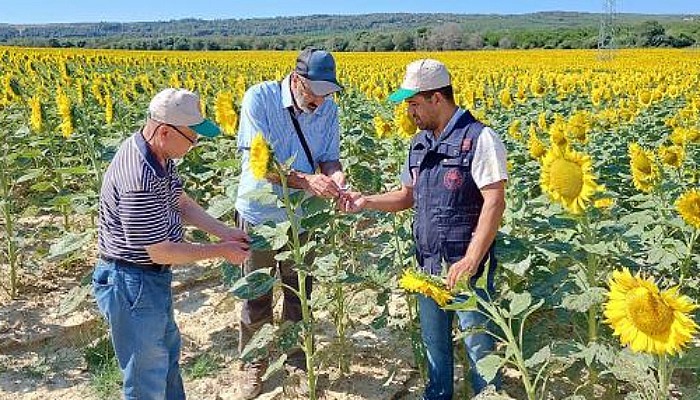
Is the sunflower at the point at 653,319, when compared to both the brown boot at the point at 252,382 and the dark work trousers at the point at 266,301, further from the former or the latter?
the brown boot at the point at 252,382

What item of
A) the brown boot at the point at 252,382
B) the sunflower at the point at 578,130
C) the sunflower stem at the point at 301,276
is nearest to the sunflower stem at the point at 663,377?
the sunflower stem at the point at 301,276

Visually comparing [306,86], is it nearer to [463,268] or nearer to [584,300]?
[463,268]

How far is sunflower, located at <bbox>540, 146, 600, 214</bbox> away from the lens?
2.67m

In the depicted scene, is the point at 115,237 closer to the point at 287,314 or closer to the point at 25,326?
the point at 287,314

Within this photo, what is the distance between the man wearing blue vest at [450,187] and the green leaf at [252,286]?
567mm

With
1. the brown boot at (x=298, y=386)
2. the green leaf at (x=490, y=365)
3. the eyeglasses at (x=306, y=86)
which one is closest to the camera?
the green leaf at (x=490, y=365)

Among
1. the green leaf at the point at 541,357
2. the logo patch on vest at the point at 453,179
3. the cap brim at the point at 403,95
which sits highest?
the cap brim at the point at 403,95

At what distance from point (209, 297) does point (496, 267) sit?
244 cm

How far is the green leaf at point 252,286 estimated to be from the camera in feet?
9.93

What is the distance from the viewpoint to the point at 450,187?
2.79 m

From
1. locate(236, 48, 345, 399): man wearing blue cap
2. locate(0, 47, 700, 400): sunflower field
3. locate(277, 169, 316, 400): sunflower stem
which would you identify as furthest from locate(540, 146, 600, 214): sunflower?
locate(277, 169, 316, 400): sunflower stem

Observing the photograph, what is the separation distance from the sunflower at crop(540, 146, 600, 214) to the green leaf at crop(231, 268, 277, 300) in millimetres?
1061

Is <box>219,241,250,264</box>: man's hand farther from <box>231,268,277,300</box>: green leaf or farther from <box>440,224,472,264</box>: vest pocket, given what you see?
<box>440,224,472,264</box>: vest pocket

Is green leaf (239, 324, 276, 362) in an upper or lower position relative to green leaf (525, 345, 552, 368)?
lower
